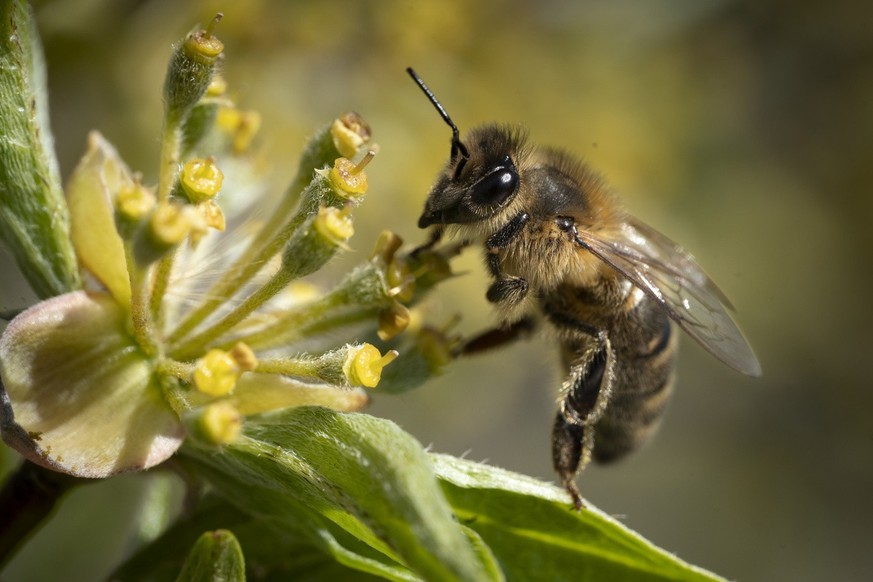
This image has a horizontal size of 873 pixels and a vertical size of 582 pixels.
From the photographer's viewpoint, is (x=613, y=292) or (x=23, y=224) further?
(x=613, y=292)

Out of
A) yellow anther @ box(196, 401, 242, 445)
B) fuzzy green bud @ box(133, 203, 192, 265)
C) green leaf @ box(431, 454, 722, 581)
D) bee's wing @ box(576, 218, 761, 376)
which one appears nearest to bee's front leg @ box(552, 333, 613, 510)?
bee's wing @ box(576, 218, 761, 376)

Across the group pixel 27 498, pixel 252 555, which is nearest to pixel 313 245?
pixel 252 555

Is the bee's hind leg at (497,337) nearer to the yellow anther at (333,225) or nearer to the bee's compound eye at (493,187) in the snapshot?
the bee's compound eye at (493,187)

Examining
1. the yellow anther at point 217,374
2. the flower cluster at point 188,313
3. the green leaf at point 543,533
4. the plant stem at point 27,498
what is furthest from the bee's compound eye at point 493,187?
the plant stem at point 27,498

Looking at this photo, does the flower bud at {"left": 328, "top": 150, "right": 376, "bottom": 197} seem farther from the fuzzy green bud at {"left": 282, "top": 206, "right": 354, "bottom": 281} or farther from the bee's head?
the bee's head

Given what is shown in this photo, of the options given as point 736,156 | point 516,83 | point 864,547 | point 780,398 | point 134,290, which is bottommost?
point 134,290

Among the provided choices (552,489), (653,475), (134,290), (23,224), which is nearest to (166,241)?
(134,290)

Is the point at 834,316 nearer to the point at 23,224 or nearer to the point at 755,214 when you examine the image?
the point at 755,214
